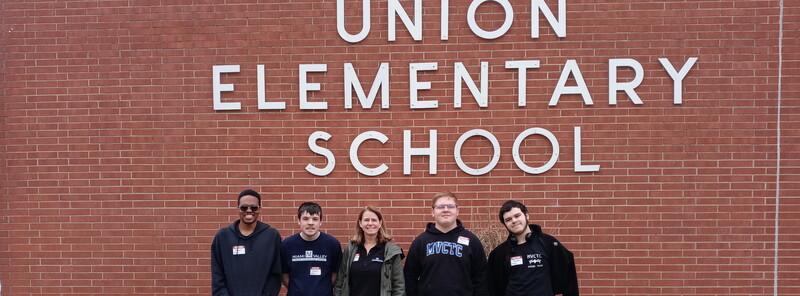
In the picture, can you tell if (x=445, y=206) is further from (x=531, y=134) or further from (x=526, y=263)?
(x=531, y=134)

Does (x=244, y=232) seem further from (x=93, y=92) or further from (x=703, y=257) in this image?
(x=703, y=257)

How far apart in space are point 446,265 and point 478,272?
0.24m

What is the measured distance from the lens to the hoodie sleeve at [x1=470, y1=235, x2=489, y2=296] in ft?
13.2

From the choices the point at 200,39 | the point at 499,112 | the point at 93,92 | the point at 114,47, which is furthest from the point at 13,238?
the point at 499,112

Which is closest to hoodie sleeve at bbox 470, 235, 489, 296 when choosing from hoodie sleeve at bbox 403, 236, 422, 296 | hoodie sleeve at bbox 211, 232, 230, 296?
hoodie sleeve at bbox 403, 236, 422, 296

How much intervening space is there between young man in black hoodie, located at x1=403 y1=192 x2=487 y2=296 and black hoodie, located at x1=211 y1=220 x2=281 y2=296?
0.96m

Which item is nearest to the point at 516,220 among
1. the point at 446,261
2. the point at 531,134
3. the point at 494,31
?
the point at 446,261

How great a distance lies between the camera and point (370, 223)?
4117 mm

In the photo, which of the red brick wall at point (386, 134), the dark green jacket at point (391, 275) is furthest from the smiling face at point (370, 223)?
the red brick wall at point (386, 134)

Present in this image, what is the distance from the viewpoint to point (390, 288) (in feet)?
13.3

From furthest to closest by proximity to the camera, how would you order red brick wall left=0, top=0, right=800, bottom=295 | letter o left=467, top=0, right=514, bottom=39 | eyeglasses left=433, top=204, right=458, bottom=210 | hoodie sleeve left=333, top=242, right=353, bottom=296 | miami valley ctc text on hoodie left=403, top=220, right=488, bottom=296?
letter o left=467, top=0, right=514, bottom=39
red brick wall left=0, top=0, right=800, bottom=295
hoodie sleeve left=333, top=242, right=353, bottom=296
eyeglasses left=433, top=204, right=458, bottom=210
miami valley ctc text on hoodie left=403, top=220, right=488, bottom=296

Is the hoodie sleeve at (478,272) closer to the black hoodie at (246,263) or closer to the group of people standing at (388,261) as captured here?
the group of people standing at (388,261)

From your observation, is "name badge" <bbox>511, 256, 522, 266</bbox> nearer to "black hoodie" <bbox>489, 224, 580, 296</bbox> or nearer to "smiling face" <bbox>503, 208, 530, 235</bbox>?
"black hoodie" <bbox>489, 224, 580, 296</bbox>

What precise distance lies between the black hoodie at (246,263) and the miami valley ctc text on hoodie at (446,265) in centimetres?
96
